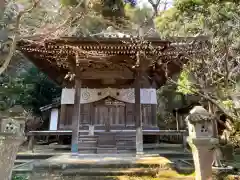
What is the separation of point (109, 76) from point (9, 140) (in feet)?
18.9

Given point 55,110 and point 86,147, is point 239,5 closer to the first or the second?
point 86,147

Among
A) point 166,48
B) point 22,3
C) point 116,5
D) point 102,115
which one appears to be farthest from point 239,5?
point 116,5

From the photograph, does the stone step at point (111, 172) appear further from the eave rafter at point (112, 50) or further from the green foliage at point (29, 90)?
the green foliage at point (29, 90)

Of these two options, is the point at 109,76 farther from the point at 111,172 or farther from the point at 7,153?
the point at 7,153

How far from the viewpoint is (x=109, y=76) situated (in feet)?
31.8

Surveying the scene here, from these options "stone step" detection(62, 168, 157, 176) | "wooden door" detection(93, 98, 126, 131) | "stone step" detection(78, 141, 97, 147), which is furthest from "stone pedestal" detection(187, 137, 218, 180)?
"wooden door" detection(93, 98, 126, 131)

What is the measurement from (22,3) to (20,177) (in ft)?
15.3

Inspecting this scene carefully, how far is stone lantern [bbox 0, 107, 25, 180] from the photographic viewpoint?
444 cm

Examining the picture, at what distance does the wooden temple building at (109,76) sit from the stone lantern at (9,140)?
8.50ft

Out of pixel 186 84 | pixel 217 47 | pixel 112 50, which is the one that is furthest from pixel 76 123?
pixel 217 47

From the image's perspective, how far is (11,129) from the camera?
183 inches

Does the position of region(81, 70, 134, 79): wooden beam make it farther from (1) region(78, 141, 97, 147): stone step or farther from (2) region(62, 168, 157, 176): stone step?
(2) region(62, 168, 157, 176): stone step

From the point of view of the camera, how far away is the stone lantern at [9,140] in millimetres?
4438

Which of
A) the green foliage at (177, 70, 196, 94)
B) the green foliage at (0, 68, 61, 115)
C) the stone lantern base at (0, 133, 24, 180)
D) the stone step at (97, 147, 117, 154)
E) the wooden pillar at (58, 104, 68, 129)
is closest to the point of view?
the stone lantern base at (0, 133, 24, 180)
